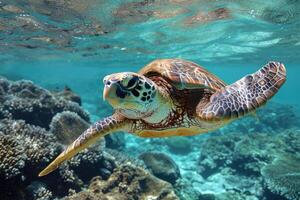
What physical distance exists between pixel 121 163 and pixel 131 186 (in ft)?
6.20

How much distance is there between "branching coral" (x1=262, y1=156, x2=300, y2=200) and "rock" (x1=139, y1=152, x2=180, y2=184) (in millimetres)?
2836

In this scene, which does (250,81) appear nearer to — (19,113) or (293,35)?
(19,113)

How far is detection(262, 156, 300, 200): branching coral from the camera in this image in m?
8.31

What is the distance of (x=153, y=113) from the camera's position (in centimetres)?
355

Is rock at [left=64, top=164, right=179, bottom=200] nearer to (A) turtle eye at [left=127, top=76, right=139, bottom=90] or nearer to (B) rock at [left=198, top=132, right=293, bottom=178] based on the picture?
(A) turtle eye at [left=127, top=76, right=139, bottom=90]

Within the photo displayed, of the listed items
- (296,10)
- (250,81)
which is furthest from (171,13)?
(250,81)

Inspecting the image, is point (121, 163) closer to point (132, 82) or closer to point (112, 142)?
point (112, 142)

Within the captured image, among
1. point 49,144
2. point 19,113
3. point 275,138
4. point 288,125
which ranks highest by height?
point 49,144

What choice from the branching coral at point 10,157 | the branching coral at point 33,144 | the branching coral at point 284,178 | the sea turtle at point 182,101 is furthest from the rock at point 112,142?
the sea turtle at point 182,101

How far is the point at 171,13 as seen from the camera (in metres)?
15.0

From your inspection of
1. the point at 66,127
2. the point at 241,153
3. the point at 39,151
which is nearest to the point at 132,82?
the point at 39,151

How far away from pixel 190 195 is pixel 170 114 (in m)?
5.67

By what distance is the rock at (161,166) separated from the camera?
9242 millimetres

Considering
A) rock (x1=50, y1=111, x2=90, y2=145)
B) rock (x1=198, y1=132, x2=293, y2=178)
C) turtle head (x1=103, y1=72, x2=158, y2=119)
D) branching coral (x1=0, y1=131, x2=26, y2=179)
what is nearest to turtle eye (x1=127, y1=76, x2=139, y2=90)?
turtle head (x1=103, y1=72, x2=158, y2=119)
